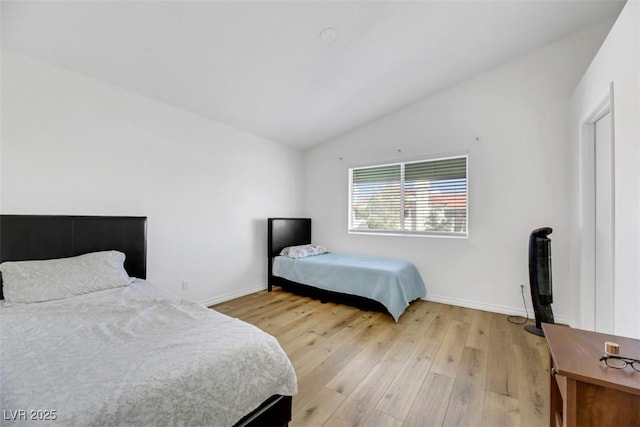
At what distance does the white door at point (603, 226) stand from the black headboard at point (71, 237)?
4080 millimetres

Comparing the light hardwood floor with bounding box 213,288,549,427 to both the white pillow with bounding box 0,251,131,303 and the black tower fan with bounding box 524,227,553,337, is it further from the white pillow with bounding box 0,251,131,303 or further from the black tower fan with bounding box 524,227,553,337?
the white pillow with bounding box 0,251,131,303

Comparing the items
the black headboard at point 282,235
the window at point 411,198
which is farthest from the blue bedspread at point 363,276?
the window at point 411,198

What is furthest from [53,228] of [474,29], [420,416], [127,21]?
[474,29]

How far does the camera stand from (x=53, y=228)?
6.97 feet

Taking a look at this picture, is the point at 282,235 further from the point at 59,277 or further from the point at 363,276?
the point at 59,277

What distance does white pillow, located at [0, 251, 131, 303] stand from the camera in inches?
69.3

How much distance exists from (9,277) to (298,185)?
362cm

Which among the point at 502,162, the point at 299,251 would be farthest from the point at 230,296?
the point at 502,162

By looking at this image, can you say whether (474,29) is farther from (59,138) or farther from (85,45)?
(59,138)

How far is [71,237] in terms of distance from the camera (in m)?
2.21

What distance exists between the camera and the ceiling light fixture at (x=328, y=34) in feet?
7.30

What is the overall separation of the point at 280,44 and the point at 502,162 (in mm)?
2870

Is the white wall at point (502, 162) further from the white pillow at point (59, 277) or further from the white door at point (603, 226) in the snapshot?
the white pillow at point (59, 277)

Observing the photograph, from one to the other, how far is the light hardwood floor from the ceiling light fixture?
2.77 metres
